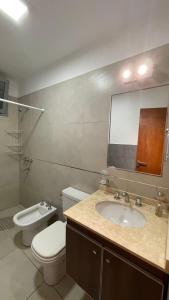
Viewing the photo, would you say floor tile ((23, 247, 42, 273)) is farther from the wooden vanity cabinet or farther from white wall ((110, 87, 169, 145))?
white wall ((110, 87, 169, 145))

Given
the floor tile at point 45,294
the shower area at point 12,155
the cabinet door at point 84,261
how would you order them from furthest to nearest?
1. the shower area at point 12,155
2. the floor tile at point 45,294
3. the cabinet door at point 84,261

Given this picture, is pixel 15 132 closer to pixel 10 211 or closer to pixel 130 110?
pixel 10 211

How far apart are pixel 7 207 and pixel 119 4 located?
10.4 feet

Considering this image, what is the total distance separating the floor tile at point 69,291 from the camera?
50.8 inches

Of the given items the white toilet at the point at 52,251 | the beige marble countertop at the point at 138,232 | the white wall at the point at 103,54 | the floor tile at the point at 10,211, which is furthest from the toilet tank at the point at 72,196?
the floor tile at the point at 10,211

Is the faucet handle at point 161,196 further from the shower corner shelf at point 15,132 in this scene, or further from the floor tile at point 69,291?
the shower corner shelf at point 15,132

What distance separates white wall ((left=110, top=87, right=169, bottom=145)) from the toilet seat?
1.07 m

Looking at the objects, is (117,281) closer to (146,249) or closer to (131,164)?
(146,249)

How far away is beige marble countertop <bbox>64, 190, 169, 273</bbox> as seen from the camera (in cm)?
73

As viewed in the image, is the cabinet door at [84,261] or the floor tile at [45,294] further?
the floor tile at [45,294]

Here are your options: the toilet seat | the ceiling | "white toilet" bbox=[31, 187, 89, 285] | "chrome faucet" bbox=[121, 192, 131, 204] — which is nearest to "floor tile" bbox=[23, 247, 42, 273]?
"white toilet" bbox=[31, 187, 89, 285]

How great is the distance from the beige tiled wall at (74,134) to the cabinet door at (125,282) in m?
0.61

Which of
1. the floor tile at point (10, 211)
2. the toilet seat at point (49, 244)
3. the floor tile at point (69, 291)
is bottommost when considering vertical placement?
the floor tile at point (69, 291)

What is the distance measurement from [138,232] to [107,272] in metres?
0.31
